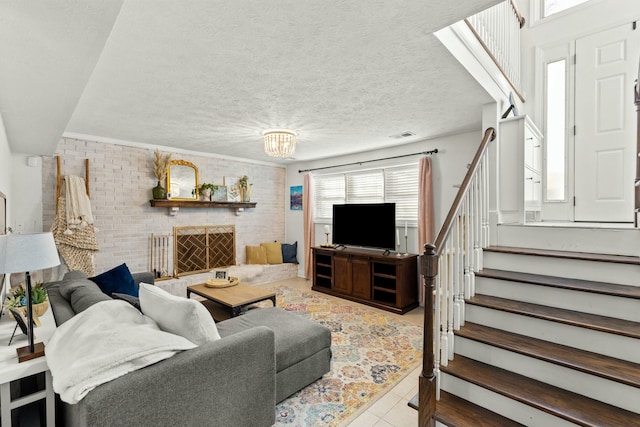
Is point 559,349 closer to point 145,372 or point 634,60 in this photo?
point 145,372

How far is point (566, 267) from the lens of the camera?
2.19m

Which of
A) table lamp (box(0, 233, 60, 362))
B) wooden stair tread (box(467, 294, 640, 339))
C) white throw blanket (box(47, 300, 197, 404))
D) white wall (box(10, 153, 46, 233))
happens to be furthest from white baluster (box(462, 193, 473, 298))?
white wall (box(10, 153, 46, 233))

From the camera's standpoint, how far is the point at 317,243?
6016mm

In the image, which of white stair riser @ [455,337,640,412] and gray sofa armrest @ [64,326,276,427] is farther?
white stair riser @ [455,337,640,412]

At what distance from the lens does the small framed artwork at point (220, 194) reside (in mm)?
5301

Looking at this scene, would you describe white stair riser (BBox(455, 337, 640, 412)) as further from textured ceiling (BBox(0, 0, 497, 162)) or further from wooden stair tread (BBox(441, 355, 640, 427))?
textured ceiling (BBox(0, 0, 497, 162))

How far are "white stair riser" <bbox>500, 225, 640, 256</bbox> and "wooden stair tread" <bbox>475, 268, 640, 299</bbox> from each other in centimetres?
36

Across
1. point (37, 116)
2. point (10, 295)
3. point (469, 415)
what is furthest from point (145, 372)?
point (37, 116)

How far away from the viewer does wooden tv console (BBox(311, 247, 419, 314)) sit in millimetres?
4125

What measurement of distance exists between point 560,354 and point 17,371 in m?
2.86

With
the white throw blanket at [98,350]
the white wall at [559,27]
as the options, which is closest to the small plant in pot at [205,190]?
the white throw blanket at [98,350]

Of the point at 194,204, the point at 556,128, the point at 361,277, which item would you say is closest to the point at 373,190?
the point at 361,277

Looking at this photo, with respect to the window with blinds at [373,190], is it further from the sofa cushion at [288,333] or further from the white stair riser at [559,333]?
the sofa cushion at [288,333]

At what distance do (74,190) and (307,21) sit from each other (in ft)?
12.1
